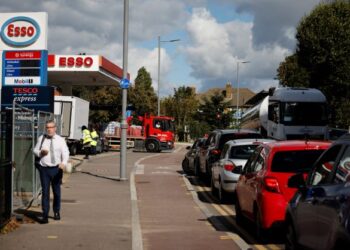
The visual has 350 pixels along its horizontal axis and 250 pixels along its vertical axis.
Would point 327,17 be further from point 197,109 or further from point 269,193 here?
point 197,109

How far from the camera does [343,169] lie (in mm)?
6082

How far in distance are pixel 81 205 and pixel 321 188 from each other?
850cm

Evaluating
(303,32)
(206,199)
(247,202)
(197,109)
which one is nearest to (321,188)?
(247,202)

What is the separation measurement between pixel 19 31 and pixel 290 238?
15.4 m

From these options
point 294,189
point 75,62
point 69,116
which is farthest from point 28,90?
point 75,62

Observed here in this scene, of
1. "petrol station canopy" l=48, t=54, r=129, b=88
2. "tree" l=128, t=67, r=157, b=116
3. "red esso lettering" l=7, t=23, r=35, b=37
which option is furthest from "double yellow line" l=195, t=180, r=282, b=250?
"tree" l=128, t=67, r=157, b=116

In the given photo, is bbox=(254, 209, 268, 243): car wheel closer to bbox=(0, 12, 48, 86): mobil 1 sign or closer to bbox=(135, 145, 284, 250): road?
bbox=(135, 145, 284, 250): road

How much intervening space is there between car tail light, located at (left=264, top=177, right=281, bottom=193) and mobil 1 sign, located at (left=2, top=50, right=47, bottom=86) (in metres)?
12.0

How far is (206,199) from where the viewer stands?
1609 cm

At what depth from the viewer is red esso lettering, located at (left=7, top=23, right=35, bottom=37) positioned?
67.3 feet

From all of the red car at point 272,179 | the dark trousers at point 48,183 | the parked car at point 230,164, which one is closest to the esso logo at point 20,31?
the parked car at point 230,164

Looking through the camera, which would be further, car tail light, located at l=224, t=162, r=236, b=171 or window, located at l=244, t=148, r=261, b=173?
car tail light, located at l=224, t=162, r=236, b=171

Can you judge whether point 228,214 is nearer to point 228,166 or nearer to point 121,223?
point 228,166

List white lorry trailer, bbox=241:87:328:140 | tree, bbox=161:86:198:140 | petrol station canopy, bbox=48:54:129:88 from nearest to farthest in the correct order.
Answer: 1. white lorry trailer, bbox=241:87:328:140
2. petrol station canopy, bbox=48:54:129:88
3. tree, bbox=161:86:198:140
